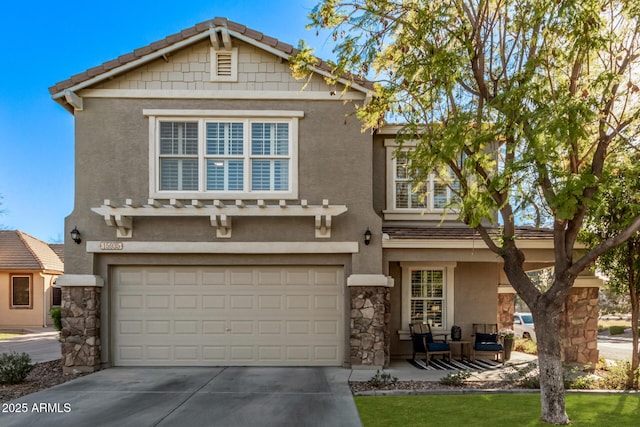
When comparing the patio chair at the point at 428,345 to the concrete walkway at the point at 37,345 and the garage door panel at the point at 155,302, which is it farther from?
the concrete walkway at the point at 37,345

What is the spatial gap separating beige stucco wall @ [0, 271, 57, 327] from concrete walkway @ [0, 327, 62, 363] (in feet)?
4.81

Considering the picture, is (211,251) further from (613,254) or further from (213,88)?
(613,254)

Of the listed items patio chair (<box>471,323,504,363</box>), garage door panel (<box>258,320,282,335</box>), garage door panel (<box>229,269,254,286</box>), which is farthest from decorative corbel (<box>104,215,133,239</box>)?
patio chair (<box>471,323,504,363</box>)

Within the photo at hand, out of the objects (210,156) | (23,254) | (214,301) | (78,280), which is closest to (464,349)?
(214,301)

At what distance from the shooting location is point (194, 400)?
26.8 feet

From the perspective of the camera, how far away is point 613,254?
9.73 metres

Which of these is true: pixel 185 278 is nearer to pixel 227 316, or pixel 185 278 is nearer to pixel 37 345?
pixel 227 316

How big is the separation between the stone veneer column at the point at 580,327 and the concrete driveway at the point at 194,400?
5.72m

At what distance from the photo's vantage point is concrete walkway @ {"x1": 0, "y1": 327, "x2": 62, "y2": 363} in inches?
541

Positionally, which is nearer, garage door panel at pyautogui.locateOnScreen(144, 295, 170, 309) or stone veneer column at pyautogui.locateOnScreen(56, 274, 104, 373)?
stone veneer column at pyautogui.locateOnScreen(56, 274, 104, 373)

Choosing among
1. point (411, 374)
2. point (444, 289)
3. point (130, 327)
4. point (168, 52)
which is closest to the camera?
point (411, 374)

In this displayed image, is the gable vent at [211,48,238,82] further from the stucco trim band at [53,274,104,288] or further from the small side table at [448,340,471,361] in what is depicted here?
the small side table at [448,340,471,361]

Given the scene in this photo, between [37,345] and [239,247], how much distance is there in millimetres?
11140

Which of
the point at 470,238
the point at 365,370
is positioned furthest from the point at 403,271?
the point at 365,370
